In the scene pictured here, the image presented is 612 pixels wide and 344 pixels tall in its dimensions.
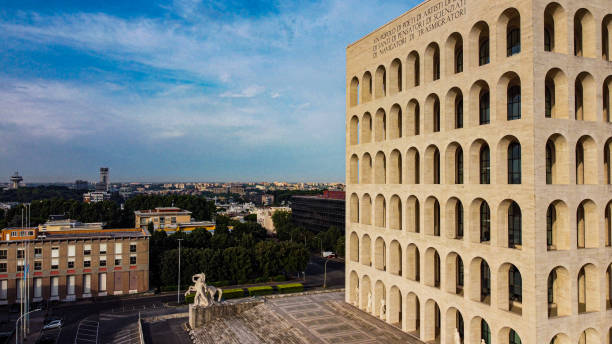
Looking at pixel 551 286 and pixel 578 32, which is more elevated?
pixel 578 32

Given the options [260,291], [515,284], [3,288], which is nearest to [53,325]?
[3,288]

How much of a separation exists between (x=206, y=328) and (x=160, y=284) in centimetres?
3314

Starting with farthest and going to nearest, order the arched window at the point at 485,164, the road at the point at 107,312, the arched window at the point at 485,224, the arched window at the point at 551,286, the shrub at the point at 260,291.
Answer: the shrub at the point at 260,291, the road at the point at 107,312, the arched window at the point at 485,164, the arched window at the point at 485,224, the arched window at the point at 551,286

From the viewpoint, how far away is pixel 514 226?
146 feet

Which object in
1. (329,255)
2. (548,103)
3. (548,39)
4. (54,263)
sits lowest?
(329,255)

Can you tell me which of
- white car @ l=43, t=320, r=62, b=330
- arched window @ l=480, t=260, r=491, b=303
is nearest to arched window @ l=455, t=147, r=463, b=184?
arched window @ l=480, t=260, r=491, b=303

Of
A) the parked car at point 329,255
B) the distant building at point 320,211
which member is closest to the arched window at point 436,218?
the parked car at point 329,255

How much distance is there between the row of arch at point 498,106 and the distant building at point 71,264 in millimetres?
61323

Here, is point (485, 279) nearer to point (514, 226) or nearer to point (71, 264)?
point (514, 226)

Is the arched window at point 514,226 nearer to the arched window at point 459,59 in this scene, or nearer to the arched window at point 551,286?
the arched window at point 551,286

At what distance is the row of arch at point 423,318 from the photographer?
42.3 metres

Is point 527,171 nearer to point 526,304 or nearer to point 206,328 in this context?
point 526,304

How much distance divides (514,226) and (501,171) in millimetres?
7195

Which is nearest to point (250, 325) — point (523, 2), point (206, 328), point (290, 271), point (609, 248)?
point (206, 328)
